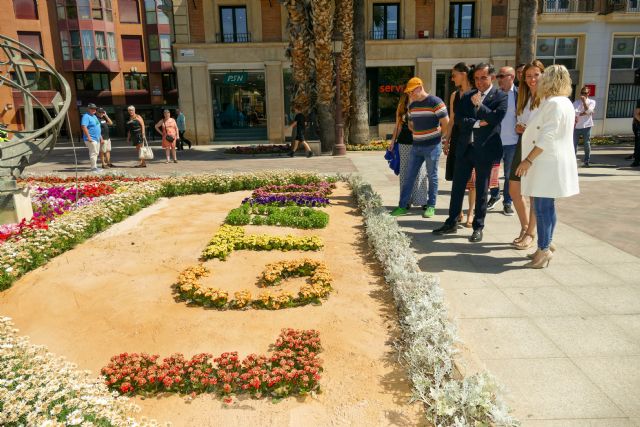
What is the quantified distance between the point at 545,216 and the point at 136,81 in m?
44.6

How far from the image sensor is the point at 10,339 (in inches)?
135

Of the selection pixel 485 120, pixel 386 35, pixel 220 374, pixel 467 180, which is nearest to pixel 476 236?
pixel 467 180

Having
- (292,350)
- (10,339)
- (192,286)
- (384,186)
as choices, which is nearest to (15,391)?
(10,339)

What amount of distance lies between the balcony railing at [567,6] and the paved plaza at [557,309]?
20.3 metres

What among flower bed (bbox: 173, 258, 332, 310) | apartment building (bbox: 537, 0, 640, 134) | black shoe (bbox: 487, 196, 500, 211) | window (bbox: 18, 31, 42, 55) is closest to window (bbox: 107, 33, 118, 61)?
window (bbox: 18, 31, 42, 55)

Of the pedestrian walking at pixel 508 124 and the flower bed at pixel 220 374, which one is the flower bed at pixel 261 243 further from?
the pedestrian walking at pixel 508 124

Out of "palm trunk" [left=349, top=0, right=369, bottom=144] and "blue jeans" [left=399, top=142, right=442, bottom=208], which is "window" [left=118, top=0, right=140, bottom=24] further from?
"blue jeans" [left=399, top=142, right=442, bottom=208]

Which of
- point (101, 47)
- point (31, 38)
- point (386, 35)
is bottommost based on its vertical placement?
point (386, 35)

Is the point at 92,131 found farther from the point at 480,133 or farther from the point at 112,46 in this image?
the point at 112,46

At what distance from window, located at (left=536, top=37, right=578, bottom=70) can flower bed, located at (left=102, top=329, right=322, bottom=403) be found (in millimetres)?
26631

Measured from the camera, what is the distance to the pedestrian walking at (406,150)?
7840mm

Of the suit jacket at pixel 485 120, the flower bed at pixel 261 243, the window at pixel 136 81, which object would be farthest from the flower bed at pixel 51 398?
the window at pixel 136 81

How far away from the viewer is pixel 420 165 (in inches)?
306

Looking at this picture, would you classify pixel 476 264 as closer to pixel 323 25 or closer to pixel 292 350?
pixel 292 350
